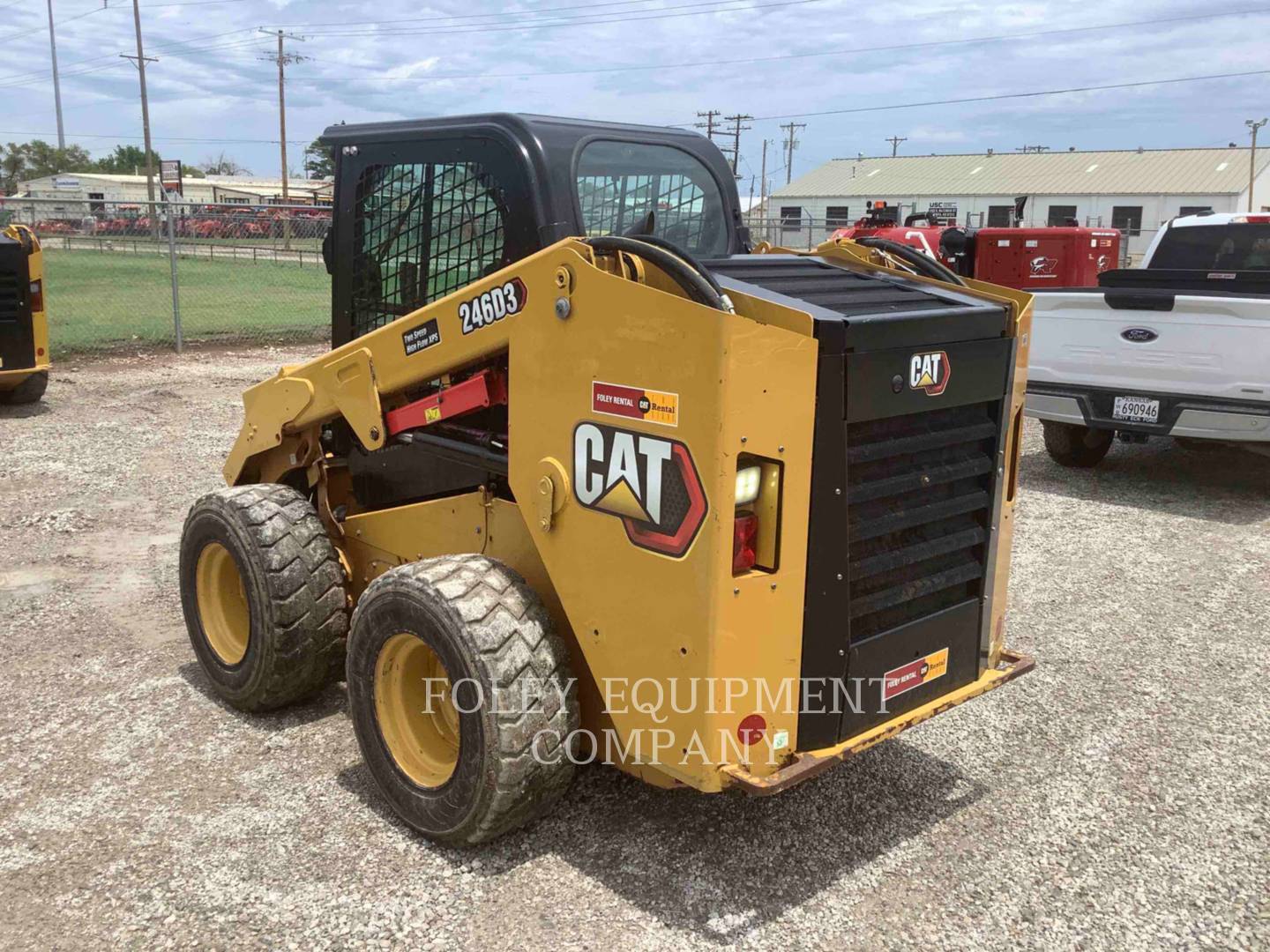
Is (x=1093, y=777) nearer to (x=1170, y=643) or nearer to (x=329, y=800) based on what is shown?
(x=1170, y=643)

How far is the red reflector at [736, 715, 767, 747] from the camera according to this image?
3.04 m

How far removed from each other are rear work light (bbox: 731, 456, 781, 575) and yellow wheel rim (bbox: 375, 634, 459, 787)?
1140 mm

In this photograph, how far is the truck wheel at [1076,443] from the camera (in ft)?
30.8

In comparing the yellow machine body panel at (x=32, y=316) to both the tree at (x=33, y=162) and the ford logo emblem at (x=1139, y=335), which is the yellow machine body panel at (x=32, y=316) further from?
the tree at (x=33, y=162)

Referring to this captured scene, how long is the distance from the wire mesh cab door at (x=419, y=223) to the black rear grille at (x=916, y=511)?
4.44 ft

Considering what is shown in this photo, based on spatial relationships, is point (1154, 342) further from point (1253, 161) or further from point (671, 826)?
point (1253, 161)

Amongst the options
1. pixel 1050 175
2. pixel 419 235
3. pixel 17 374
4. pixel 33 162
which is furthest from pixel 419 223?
pixel 33 162

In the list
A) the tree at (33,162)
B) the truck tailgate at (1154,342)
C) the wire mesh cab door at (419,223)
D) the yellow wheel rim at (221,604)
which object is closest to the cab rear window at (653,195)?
the wire mesh cab door at (419,223)

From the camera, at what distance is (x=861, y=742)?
327cm

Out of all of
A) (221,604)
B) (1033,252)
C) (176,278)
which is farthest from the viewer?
(1033,252)

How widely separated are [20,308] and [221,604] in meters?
7.51

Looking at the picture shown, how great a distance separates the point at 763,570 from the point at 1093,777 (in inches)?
75.9

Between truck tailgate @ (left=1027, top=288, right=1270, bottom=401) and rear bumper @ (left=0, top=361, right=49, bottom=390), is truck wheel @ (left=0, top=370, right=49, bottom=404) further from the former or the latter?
truck tailgate @ (left=1027, top=288, right=1270, bottom=401)

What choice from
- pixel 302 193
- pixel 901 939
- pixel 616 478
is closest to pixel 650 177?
pixel 616 478
